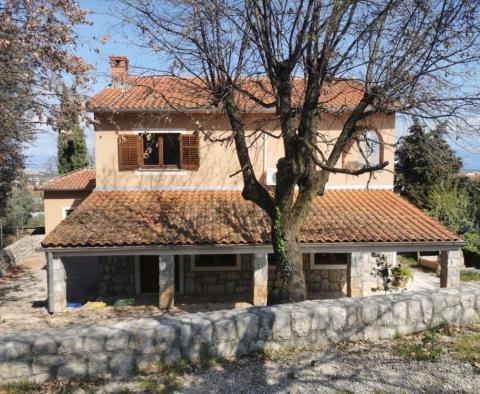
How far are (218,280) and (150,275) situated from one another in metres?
2.11

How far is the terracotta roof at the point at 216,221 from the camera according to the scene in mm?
9336

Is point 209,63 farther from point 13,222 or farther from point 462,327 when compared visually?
point 13,222

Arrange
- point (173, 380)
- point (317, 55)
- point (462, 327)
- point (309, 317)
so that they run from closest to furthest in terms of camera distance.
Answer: point (173, 380)
point (309, 317)
point (462, 327)
point (317, 55)

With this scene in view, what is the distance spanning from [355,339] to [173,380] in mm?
2564

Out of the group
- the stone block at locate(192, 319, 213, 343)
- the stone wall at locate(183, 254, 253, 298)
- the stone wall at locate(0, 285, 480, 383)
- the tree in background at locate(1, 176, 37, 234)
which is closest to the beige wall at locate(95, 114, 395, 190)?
the stone wall at locate(183, 254, 253, 298)

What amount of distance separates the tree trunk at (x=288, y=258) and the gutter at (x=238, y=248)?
7.66ft

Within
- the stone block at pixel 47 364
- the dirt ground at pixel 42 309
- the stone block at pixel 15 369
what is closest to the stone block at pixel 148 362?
the stone block at pixel 47 364

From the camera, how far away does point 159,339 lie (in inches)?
188

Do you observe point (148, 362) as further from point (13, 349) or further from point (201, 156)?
point (201, 156)

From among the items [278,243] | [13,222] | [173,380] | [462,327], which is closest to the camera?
[173,380]

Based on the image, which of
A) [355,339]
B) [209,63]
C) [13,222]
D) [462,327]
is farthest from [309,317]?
[13,222]

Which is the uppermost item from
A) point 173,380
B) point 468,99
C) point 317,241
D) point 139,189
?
point 468,99

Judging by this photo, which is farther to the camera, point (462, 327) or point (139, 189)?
point (139, 189)

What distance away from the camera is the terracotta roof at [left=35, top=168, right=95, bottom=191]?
17609 mm
